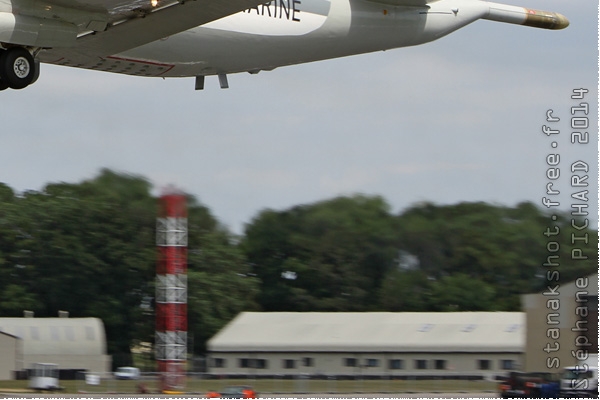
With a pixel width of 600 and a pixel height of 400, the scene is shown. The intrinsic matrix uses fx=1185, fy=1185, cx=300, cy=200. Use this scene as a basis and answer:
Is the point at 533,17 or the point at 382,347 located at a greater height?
the point at 533,17

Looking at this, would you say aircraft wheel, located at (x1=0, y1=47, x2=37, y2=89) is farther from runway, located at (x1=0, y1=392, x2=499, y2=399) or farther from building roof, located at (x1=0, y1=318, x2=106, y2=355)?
building roof, located at (x1=0, y1=318, x2=106, y2=355)

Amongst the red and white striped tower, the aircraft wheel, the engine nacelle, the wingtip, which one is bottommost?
the red and white striped tower

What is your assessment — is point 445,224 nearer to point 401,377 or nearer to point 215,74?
point 401,377

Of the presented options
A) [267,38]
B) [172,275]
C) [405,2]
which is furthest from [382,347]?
[267,38]

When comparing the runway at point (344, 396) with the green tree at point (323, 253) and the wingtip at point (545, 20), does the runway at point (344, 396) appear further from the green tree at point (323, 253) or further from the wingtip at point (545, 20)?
the green tree at point (323, 253)

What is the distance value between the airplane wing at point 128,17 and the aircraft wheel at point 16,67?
2.77ft

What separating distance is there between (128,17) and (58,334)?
20.9m

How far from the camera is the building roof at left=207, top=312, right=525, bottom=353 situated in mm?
31891

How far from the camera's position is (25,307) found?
4288 centimetres

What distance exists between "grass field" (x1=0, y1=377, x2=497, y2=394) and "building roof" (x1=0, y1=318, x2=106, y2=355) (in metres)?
5.97

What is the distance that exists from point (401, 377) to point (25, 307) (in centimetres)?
1751

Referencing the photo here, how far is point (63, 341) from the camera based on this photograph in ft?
123

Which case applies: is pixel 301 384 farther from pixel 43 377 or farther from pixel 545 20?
pixel 545 20

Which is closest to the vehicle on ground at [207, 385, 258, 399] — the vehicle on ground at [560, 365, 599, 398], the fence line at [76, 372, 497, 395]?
the fence line at [76, 372, 497, 395]
